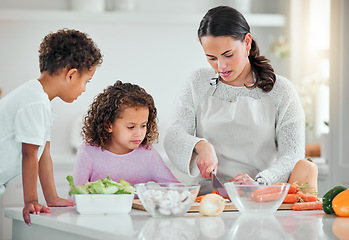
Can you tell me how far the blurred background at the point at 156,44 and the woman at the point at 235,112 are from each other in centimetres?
178

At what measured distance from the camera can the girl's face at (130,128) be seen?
183 cm

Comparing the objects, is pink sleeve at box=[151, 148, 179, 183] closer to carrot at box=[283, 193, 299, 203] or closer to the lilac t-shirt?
the lilac t-shirt

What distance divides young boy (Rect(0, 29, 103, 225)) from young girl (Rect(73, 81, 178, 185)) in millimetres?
236

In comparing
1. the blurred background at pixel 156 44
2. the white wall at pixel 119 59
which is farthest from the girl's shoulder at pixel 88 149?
the white wall at pixel 119 59

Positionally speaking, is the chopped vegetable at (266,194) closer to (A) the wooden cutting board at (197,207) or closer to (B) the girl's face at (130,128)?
(A) the wooden cutting board at (197,207)

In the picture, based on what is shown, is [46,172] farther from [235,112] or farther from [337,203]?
[337,203]

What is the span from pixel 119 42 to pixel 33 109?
2769mm

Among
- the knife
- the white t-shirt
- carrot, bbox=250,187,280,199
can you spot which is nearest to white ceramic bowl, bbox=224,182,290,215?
carrot, bbox=250,187,280,199

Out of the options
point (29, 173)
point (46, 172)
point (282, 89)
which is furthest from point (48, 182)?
point (282, 89)

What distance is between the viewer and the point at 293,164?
70.8 inches

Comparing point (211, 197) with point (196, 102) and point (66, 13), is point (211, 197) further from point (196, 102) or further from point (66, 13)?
point (66, 13)

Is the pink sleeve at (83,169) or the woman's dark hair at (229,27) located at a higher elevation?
the woman's dark hair at (229,27)

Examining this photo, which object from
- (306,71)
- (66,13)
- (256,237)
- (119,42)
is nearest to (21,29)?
(66,13)

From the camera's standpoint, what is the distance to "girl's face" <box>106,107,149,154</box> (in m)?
1.83
